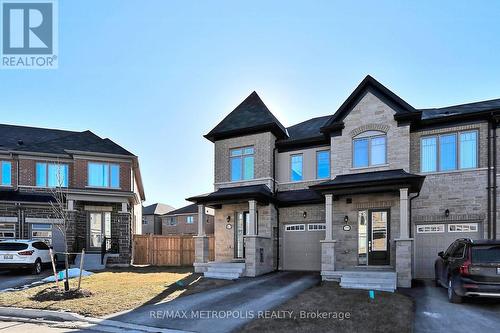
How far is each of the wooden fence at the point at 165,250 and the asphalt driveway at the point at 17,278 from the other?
5.76m

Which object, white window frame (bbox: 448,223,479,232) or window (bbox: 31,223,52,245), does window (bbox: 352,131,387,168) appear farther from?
window (bbox: 31,223,52,245)

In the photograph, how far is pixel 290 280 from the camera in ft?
47.1

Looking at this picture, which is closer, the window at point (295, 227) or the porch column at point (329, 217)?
the porch column at point (329, 217)

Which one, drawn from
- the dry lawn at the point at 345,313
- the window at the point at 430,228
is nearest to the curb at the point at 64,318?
the dry lawn at the point at 345,313

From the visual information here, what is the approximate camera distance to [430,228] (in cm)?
1476

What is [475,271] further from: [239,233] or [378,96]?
[239,233]

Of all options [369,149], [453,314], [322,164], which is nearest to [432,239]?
[369,149]

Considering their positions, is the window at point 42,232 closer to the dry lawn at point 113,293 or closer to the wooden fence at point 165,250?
the wooden fence at point 165,250

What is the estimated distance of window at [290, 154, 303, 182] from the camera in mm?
18078

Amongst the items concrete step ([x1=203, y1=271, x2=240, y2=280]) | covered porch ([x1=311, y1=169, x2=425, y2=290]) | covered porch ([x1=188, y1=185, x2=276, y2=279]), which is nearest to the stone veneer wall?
covered porch ([x1=311, y1=169, x2=425, y2=290])

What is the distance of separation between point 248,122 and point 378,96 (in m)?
6.34

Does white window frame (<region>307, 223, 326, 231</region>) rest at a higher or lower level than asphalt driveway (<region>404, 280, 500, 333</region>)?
higher

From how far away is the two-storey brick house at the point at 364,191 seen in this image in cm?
1398

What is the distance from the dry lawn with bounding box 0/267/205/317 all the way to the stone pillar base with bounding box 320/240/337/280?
473 centimetres
